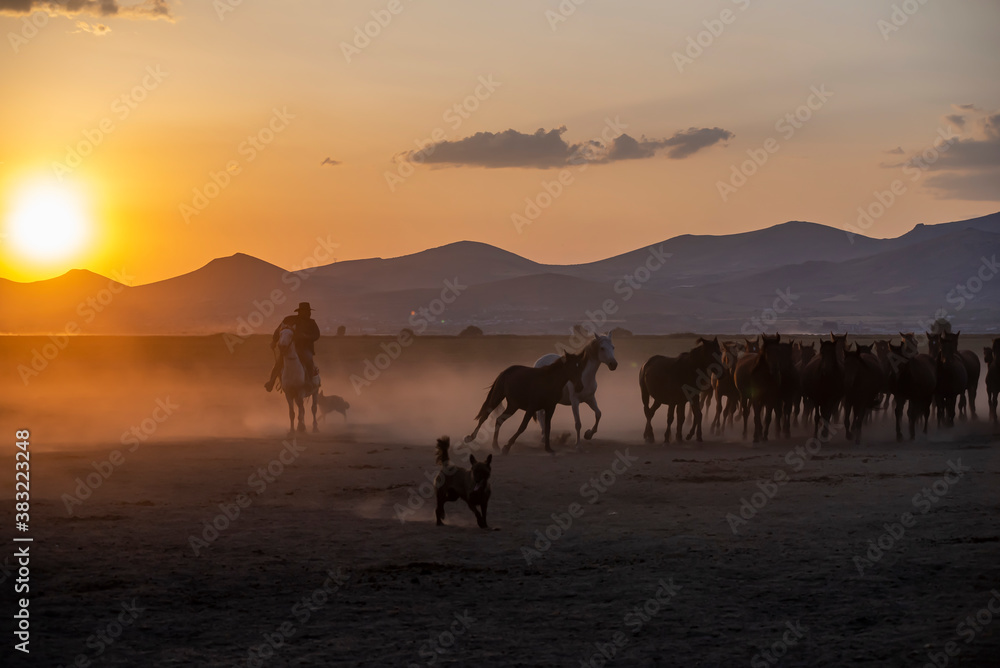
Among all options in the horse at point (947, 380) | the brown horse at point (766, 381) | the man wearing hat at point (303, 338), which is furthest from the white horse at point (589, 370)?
the horse at point (947, 380)

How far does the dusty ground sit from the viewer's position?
6910mm

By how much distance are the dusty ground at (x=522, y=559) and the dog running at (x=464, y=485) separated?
27cm

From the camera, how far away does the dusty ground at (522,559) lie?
22.7 ft

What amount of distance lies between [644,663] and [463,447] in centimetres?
1279

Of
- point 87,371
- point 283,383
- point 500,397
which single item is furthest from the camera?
point 87,371

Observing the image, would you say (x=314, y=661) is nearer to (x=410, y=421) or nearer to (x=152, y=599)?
(x=152, y=599)

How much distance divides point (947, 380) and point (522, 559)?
15461 mm

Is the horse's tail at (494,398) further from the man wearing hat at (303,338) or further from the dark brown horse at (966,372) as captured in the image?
the dark brown horse at (966,372)

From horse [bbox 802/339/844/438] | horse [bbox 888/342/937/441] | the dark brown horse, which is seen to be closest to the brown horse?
horse [bbox 802/339/844/438]

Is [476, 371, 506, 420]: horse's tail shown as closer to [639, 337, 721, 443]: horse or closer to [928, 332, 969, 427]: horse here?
[639, 337, 721, 443]: horse

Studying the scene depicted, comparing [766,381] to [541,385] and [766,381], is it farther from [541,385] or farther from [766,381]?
[541,385]

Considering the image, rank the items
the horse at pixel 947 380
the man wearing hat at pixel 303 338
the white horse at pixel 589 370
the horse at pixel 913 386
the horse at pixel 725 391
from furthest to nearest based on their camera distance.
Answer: the horse at pixel 725 391
the man wearing hat at pixel 303 338
the horse at pixel 947 380
the horse at pixel 913 386
the white horse at pixel 589 370

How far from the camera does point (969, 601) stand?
302 inches

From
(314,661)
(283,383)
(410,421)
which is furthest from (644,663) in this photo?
(410,421)
